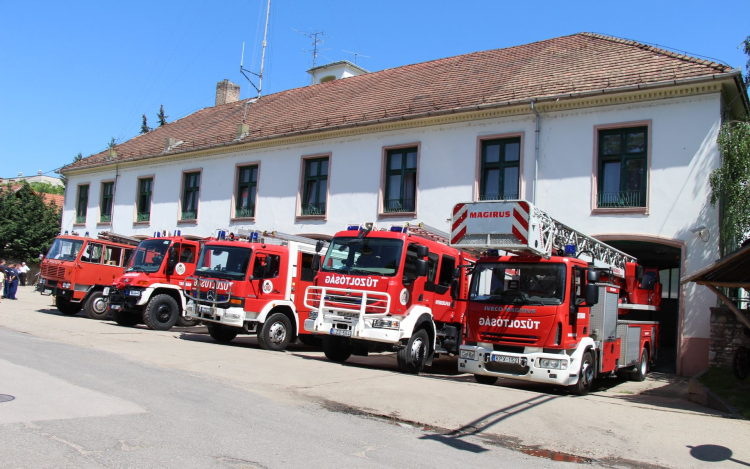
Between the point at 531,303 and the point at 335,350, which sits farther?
the point at 335,350

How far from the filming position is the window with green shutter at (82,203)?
3080 cm

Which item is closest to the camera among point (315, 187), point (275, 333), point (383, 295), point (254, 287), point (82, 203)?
point (383, 295)

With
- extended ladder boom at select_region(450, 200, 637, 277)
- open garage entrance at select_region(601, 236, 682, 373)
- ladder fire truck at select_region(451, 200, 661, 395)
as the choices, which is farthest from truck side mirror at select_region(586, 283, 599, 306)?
open garage entrance at select_region(601, 236, 682, 373)

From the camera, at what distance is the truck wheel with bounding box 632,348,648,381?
42.7 ft

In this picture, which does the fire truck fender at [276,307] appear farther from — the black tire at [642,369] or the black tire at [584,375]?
the black tire at [642,369]

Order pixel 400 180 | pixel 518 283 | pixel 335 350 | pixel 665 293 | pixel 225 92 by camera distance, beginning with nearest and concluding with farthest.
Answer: pixel 518 283 < pixel 335 350 < pixel 400 180 < pixel 665 293 < pixel 225 92

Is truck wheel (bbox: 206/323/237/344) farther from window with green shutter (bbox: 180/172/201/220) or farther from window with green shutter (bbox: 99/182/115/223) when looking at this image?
window with green shutter (bbox: 99/182/115/223)

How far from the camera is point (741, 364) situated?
40.7ft

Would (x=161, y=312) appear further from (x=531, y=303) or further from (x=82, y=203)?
(x=82, y=203)

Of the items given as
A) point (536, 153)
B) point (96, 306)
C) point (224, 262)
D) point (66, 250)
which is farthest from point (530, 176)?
point (66, 250)

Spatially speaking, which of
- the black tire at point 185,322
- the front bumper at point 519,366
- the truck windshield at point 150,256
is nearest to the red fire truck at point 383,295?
the front bumper at point 519,366

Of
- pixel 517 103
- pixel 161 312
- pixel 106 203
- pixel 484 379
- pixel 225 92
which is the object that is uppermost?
pixel 225 92

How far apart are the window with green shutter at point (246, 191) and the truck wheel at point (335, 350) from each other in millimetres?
11102

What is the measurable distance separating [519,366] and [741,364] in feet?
18.4
